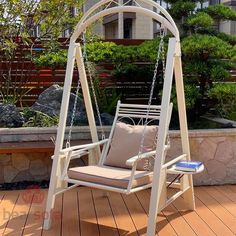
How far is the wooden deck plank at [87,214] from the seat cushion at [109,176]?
0.42m

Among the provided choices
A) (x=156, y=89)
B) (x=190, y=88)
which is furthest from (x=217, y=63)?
(x=156, y=89)

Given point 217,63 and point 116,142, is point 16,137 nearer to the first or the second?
point 116,142

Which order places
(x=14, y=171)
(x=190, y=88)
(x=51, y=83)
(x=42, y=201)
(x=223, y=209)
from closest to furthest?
(x=223, y=209) < (x=42, y=201) < (x=14, y=171) < (x=190, y=88) < (x=51, y=83)

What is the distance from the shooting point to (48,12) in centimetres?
564

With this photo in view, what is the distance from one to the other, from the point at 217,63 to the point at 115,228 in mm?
2620

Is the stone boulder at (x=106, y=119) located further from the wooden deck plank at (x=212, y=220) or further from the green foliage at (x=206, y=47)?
the wooden deck plank at (x=212, y=220)

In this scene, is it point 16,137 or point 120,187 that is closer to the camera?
point 120,187

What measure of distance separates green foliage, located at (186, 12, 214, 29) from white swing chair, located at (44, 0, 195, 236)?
61.7 inches

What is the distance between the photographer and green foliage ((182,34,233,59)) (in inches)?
176

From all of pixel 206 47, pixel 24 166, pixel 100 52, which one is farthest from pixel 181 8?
pixel 24 166

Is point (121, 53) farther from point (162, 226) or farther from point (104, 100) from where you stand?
point (162, 226)

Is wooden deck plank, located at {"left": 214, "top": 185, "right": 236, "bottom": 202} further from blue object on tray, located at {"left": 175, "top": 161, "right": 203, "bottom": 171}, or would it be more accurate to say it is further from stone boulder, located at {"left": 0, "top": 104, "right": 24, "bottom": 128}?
stone boulder, located at {"left": 0, "top": 104, "right": 24, "bottom": 128}

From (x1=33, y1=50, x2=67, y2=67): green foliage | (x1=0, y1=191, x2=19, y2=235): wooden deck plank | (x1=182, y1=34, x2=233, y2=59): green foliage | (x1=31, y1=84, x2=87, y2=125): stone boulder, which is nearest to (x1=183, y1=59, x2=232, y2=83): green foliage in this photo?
(x1=182, y1=34, x2=233, y2=59): green foliage

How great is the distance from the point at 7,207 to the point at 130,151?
130 cm
